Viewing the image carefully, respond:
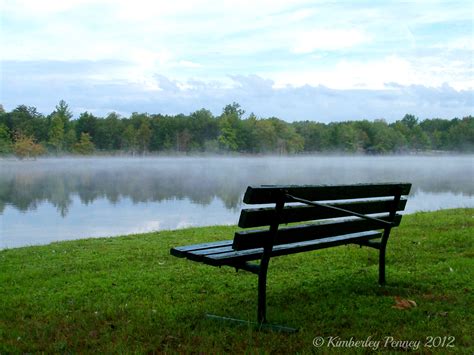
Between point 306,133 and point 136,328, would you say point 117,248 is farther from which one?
point 306,133

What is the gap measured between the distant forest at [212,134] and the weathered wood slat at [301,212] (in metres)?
88.7

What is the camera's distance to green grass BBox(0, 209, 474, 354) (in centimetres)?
386

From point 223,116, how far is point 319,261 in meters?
107

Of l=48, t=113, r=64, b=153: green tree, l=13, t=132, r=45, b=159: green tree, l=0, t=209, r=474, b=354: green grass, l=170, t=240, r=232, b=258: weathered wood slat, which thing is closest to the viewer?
l=0, t=209, r=474, b=354: green grass

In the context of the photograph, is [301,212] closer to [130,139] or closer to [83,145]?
[83,145]

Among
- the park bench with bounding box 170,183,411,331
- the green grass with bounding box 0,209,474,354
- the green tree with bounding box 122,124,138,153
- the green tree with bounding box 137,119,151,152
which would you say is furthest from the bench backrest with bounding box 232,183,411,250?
the green tree with bounding box 137,119,151,152

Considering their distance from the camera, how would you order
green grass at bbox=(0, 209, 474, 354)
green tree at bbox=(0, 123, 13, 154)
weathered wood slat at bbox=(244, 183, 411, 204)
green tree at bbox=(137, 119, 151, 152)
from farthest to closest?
green tree at bbox=(137, 119, 151, 152)
green tree at bbox=(0, 123, 13, 154)
weathered wood slat at bbox=(244, 183, 411, 204)
green grass at bbox=(0, 209, 474, 354)

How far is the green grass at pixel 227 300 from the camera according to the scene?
3.86 metres

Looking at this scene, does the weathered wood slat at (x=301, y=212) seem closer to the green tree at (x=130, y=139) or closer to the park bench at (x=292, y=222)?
the park bench at (x=292, y=222)

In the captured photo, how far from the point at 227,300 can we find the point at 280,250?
91 cm

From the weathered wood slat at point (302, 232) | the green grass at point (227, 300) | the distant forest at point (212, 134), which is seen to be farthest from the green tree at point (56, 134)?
the weathered wood slat at point (302, 232)

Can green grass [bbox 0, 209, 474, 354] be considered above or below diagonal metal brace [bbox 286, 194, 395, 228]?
below

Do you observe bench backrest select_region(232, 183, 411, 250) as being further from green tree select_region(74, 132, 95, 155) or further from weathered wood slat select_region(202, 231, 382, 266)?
green tree select_region(74, 132, 95, 155)

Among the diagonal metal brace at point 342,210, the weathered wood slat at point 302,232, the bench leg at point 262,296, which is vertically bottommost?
the bench leg at point 262,296
